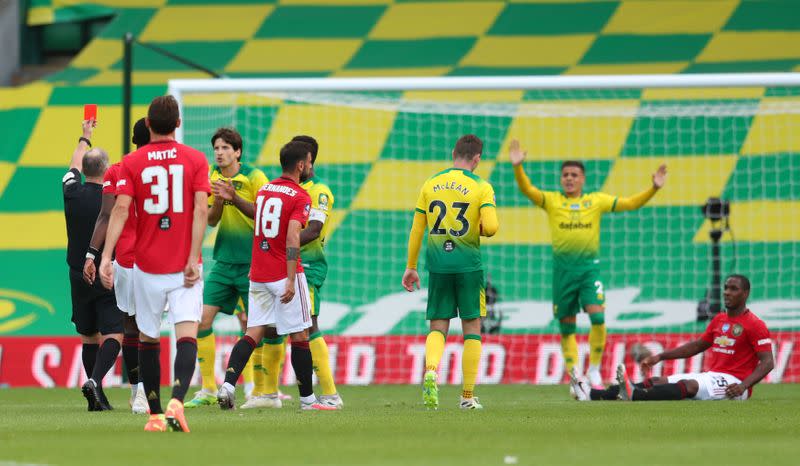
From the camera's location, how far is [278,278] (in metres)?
9.36

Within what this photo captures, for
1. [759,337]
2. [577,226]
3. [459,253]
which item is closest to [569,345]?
[577,226]

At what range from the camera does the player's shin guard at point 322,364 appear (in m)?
9.99

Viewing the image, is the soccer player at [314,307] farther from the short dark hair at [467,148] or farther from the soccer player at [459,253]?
the short dark hair at [467,148]

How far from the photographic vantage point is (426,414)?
917 cm

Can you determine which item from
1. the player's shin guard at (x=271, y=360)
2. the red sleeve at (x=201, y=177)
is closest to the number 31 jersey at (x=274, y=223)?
the player's shin guard at (x=271, y=360)

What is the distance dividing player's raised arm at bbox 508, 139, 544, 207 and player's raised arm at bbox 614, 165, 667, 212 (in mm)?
748

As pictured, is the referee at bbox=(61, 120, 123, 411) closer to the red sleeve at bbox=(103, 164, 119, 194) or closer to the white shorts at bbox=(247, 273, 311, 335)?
the red sleeve at bbox=(103, 164, 119, 194)

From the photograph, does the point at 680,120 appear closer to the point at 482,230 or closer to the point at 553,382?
the point at 553,382

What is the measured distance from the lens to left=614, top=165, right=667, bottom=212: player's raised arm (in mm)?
12250

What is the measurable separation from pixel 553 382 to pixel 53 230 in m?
6.94

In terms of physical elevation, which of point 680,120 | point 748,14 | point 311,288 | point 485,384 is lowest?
point 485,384

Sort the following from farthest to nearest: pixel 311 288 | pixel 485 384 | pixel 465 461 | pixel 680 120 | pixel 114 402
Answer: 1. pixel 680 120
2. pixel 485 384
3. pixel 114 402
4. pixel 311 288
5. pixel 465 461

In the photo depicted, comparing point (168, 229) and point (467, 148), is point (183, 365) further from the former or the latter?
point (467, 148)

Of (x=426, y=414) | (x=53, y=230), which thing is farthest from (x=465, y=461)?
(x=53, y=230)
